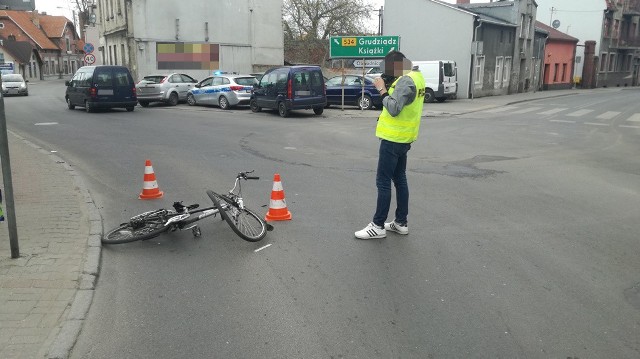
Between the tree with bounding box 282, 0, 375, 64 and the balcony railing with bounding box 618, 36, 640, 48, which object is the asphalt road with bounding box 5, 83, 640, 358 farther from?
the balcony railing with bounding box 618, 36, 640, 48

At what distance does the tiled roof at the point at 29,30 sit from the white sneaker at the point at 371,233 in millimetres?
80226

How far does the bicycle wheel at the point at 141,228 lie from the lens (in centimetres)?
562

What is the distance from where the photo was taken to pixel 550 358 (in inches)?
136

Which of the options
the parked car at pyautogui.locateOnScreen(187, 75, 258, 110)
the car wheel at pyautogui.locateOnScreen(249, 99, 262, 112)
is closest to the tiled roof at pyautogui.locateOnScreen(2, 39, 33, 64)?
the parked car at pyautogui.locateOnScreen(187, 75, 258, 110)

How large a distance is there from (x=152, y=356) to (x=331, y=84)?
73.9ft

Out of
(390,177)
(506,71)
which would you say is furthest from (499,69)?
(390,177)

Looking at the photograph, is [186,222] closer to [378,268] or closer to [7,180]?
[7,180]

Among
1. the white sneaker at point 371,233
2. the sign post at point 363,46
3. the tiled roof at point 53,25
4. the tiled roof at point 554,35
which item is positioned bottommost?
the white sneaker at point 371,233

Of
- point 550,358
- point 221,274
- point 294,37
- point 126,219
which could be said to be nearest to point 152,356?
point 221,274

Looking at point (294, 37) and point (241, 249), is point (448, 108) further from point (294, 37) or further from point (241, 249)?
point (294, 37)

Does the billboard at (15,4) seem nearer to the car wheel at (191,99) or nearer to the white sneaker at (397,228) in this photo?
the white sneaker at (397,228)

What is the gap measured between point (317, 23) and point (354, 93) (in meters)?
26.2

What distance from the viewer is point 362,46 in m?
23.6

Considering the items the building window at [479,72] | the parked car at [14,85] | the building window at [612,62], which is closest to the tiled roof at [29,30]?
the parked car at [14,85]
